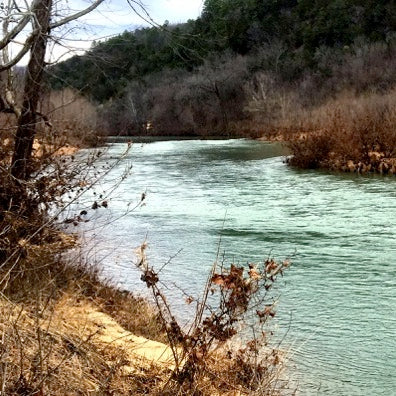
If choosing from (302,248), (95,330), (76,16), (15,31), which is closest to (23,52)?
(15,31)

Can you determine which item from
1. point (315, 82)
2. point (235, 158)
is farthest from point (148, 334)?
point (315, 82)

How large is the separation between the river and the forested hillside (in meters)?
26.8

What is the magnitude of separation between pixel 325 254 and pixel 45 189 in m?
4.63

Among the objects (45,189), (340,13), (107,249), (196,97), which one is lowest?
(107,249)

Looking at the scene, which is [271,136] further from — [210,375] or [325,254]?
[210,375]

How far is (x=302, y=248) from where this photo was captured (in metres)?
9.38

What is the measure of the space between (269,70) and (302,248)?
59.0m

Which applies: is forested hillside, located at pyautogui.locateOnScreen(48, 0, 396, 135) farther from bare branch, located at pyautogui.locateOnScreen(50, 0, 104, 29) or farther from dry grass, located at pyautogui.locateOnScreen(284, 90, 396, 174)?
bare branch, located at pyautogui.locateOnScreen(50, 0, 104, 29)

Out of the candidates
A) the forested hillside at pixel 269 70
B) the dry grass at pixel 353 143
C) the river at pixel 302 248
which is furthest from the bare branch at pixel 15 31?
the forested hillside at pixel 269 70

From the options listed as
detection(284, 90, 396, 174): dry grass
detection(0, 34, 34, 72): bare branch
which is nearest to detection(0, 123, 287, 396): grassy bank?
detection(0, 34, 34, 72): bare branch

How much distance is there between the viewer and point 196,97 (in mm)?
69750

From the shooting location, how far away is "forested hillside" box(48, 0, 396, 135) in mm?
53094

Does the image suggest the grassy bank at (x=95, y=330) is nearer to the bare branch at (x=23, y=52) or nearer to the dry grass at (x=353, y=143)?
the bare branch at (x=23, y=52)

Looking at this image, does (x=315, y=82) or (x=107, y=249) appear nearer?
(x=107, y=249)
